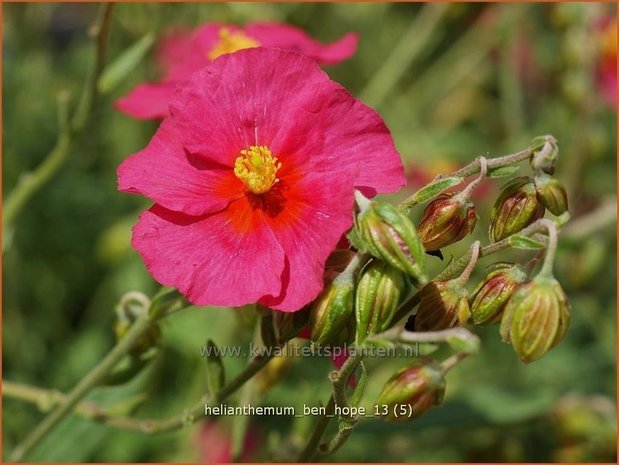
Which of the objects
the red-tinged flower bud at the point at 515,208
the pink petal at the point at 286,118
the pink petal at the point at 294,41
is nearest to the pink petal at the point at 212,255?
the pink petal at the point at 286,118

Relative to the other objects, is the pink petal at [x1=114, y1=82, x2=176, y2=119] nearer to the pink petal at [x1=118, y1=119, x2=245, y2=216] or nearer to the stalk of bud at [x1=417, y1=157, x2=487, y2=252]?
the pink petal at [x1=118, y1=119, x2=245, y2=216]

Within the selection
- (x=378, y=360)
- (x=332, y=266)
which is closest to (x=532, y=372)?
(x=378, y=360)

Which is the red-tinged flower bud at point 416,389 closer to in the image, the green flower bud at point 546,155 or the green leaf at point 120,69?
the green flower bud at point 546,155

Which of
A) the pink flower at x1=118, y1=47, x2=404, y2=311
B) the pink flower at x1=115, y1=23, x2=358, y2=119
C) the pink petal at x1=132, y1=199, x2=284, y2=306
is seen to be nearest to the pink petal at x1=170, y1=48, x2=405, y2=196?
the pink flower at x1=118, y1=47, x2=404, y2=311

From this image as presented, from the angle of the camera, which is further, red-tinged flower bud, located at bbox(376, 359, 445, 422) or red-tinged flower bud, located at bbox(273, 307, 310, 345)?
red-tinged flower bud, located at bbox(273, 307, 310, 345)

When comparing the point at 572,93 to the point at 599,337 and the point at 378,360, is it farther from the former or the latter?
the point at 378,360
